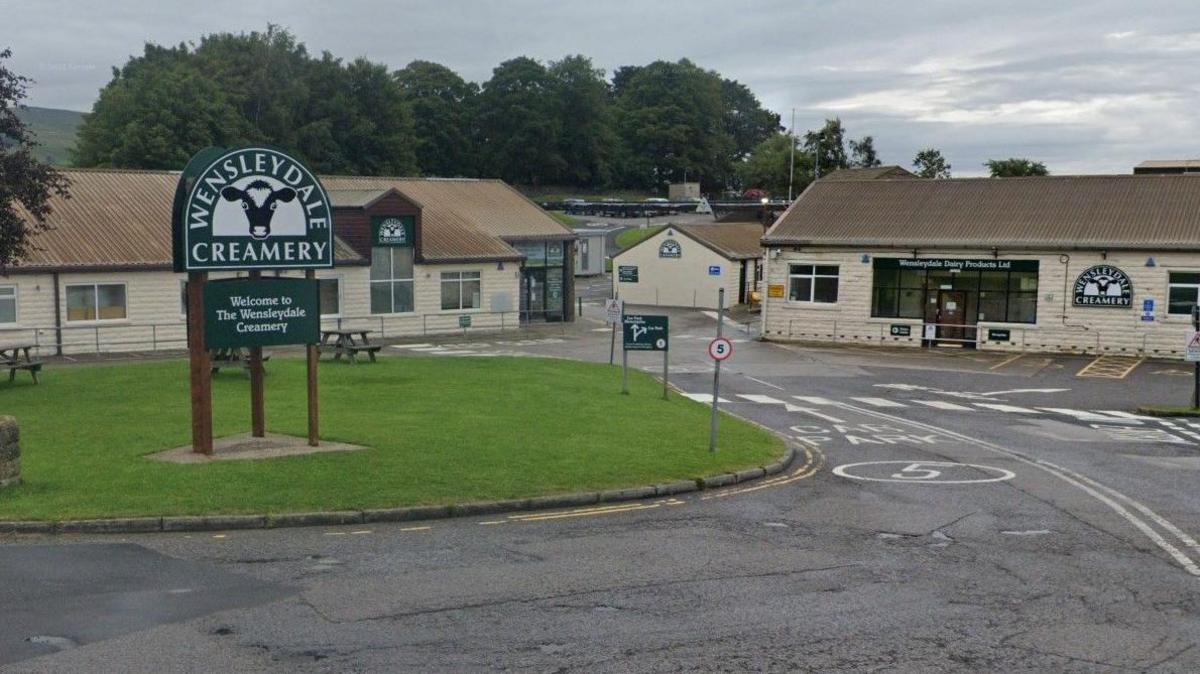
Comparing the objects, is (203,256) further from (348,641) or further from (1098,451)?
(1098,451)

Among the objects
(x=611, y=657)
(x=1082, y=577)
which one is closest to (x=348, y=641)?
(x=611, y=657)

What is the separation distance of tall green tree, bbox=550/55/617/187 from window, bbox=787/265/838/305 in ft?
269

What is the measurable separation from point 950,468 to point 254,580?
13564 mm

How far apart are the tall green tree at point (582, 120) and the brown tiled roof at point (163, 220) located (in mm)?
71049

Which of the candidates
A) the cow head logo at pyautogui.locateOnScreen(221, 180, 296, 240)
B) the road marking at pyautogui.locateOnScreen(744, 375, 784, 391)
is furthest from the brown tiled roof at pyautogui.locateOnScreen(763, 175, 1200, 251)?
the cow head logo at pyautogui.locateOnScreen(221, 180, 296, 240)

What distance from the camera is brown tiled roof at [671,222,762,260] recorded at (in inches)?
2584

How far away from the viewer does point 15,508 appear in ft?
47.2

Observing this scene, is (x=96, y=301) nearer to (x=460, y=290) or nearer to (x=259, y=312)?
(x=460, y=290)

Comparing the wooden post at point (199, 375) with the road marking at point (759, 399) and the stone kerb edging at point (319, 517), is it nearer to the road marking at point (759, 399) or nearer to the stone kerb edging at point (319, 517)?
the stone kerb edging at point (319, 517)

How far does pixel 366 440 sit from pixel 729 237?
5074 cm

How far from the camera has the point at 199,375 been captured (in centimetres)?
1811

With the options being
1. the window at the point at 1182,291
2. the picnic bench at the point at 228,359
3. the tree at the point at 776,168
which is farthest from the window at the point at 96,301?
the tree at the point at 776,168

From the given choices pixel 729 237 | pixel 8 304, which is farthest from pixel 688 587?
pixel 729 237

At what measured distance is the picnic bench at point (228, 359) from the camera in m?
28.1
